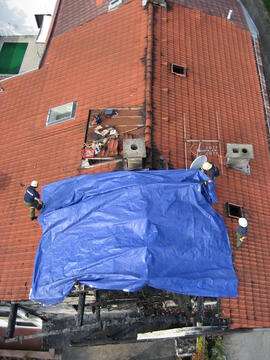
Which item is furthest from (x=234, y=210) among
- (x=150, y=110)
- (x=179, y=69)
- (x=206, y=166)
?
(x=179, y=69)

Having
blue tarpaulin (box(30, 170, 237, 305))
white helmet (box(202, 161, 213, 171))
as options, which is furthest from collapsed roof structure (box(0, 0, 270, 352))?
blue tarpaulin (box(30, 170, 237, 305))

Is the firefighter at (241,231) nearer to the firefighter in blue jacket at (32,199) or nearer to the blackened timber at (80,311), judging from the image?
the blackened timber at (80,311)

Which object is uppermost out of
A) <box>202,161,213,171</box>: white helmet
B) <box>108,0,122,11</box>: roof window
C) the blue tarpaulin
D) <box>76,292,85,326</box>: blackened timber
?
<box>108,0,122,11</box>: roof window

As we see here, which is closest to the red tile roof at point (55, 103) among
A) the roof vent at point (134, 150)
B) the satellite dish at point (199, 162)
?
the roof vent at point (134, 150)

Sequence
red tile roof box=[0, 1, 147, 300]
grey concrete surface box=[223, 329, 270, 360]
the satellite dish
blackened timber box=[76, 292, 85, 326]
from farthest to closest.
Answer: grey concrete surface box=[223, 329, 270, 360], red tile roof box=[0, 1, 147, 300], the satellite dish, blackened timber box=[76, 292, 85, 326]

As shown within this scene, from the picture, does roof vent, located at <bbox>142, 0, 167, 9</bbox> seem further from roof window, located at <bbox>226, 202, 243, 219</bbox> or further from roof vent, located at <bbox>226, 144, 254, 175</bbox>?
roof window, located at <bbox>226, 202, 243, 219</bbox>

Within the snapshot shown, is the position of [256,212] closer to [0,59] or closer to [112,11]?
[112,11]
